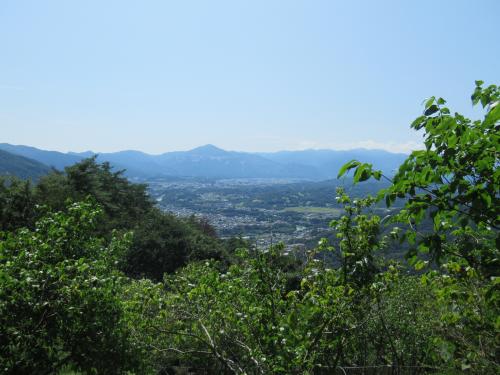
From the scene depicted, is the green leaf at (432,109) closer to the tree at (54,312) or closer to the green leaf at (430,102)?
the green leaf at (430,102)

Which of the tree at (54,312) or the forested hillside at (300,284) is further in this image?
the tree at (54,312)

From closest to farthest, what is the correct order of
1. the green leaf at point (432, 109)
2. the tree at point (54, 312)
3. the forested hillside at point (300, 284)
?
the forested hillside at point (300, 284), the green leaf at point (432, 109), the tree at point (54, 312)

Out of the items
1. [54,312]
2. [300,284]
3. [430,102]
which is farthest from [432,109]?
[54,312]

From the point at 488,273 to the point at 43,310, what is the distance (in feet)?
13.4

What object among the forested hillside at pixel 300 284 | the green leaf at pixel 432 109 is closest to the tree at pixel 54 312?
the forested hillside at pixel 300 284

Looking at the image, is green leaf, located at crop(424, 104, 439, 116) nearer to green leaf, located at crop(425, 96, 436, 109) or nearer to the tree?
green leaf, located at crop(425, 96, 436, 109)

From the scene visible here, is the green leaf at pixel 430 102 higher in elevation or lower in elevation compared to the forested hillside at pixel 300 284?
higher

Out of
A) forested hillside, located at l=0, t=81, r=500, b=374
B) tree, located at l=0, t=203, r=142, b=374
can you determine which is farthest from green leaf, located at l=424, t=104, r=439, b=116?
tree, located at l=0, t=203, r=142, b=374

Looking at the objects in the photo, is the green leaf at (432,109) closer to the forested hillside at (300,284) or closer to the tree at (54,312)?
the forested hillside at (300,284)

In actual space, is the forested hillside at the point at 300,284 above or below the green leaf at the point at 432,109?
below

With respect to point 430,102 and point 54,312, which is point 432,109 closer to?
point 430,102

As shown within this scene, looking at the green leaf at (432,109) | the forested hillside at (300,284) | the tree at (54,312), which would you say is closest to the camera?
the forested hillside at (300,284)

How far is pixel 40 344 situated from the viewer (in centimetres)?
381

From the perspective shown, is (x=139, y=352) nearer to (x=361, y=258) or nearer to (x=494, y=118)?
(x=361, y=258)
